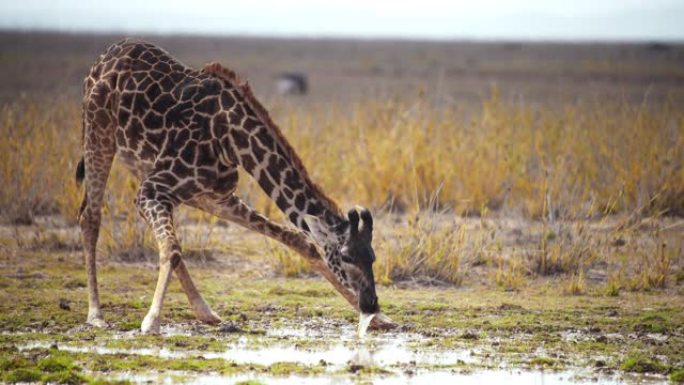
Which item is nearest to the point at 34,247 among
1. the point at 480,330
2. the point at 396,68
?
the point at 480,330

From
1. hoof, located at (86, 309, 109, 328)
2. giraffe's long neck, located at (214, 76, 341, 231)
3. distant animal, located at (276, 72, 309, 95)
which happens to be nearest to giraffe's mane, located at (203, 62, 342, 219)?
giraffe's long neck, located at (214, 76, 341, 231)

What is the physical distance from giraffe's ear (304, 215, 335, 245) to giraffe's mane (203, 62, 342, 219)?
0.13 metres

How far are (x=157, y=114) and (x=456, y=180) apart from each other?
579cm


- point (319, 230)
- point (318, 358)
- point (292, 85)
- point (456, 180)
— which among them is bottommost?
Answer: point (292, 85)

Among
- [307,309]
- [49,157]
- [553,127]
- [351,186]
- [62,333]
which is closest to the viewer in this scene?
[62,333]

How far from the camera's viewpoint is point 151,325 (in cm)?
809

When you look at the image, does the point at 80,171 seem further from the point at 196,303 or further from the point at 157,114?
the point at 196,303

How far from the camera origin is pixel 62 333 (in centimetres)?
825

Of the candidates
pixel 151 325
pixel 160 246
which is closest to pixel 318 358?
pixel 151 325

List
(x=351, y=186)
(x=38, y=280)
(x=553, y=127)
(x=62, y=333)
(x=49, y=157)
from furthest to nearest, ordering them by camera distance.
→ (x=553, y=127)
(x=351, y=186)
(x=49, y=157)
(x=38, y=280)
(x=62, y=333)

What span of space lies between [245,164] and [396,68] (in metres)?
43.0

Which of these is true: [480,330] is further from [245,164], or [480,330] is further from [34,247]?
[34,247]

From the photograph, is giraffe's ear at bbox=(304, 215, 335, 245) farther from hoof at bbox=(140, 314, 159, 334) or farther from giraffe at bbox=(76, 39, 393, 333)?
hoof at bbox=(140, 314, 159, 334)

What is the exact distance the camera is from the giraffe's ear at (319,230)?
8016 mm
